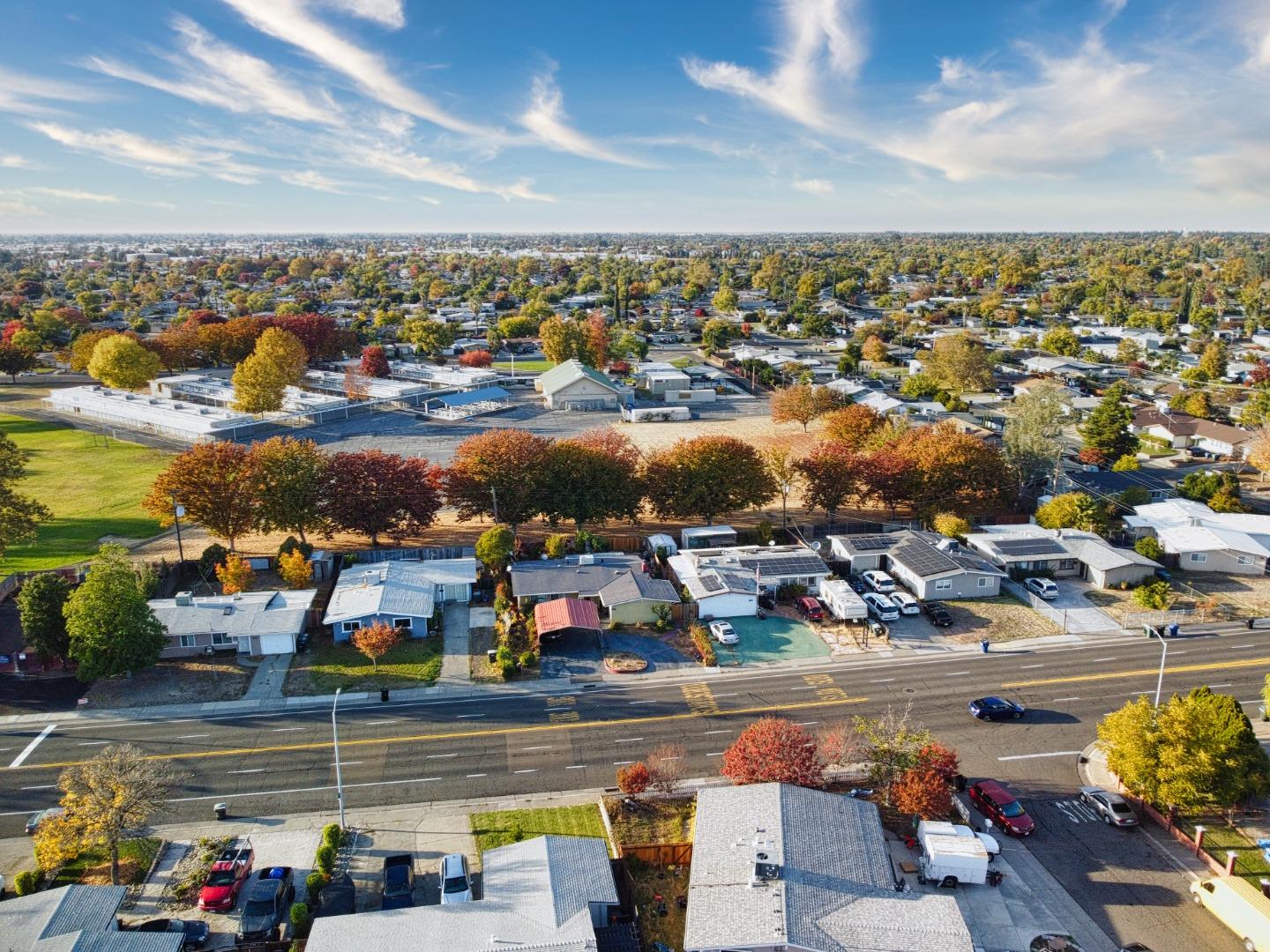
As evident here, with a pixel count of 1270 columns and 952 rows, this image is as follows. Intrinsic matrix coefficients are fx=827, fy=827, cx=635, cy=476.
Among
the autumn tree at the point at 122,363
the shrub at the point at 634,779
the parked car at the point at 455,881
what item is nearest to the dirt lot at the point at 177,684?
the parked car at the point at 455,881

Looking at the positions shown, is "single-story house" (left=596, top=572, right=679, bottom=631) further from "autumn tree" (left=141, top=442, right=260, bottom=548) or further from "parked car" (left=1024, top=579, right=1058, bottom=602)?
"autumn tree" (left=141, top=442, right=260, bottom=548)

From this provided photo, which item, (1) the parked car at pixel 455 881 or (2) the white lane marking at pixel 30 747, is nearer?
(1) the parked car at pixel 455 881

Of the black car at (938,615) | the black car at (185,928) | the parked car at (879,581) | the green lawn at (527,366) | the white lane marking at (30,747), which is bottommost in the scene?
the white lane marking at (30,747)

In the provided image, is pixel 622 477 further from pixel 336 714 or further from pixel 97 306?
pixel 97 306

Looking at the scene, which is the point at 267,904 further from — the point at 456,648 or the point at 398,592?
the point at 398,592

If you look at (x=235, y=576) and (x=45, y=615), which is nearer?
(x=45, y=615)

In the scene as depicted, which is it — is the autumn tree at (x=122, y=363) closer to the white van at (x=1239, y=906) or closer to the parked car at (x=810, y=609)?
the parked car at (x=810, y=609)

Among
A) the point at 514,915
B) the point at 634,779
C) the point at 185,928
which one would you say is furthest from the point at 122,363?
the point at 514,915
